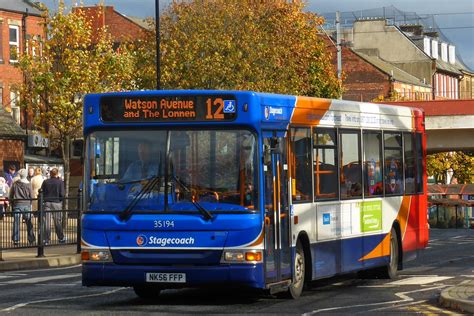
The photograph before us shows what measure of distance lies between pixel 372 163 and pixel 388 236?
1.50 meters

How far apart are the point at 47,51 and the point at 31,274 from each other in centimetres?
2288

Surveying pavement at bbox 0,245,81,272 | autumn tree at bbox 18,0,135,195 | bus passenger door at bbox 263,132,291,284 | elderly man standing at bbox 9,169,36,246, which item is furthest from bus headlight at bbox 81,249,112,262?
autumn tree at bbox 18,0,135,195

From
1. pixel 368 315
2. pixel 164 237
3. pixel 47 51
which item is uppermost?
pixel 47 51

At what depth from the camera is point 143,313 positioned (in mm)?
14938

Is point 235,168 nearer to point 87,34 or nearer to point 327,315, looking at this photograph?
point 327,315

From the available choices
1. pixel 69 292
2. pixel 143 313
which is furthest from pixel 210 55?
pixel 143 313

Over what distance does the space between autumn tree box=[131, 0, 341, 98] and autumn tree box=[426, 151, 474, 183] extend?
94.1 feet

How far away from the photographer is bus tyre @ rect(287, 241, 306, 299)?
54.1 feet

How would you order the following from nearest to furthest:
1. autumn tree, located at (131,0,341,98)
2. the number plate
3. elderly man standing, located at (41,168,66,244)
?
1. the number plate
2. elderly man standing, located at (41,168,66,244)
3. autumn tree, located at (131,0,341,98)

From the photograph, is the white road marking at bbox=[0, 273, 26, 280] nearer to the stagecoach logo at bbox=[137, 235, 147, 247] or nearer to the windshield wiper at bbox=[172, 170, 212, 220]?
the stagecoach logo at bbox=[137, 235, 147, 247]

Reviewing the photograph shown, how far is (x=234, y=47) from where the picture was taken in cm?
4869

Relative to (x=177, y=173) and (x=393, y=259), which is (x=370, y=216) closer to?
(x=393, y=259)

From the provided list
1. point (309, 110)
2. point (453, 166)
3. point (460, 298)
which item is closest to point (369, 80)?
point (453, 166)

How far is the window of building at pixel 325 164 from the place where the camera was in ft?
57.1
